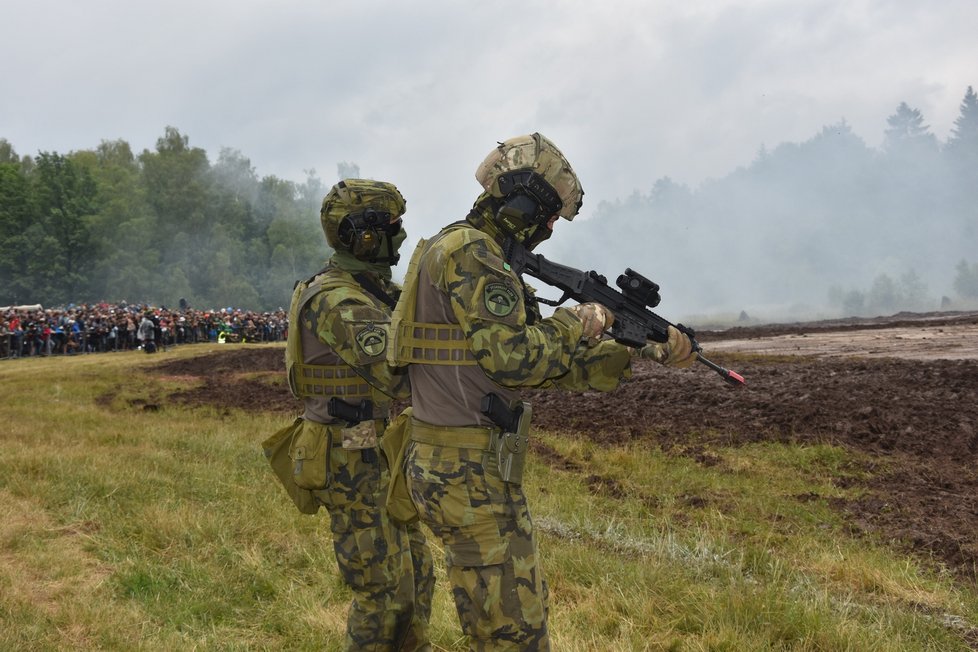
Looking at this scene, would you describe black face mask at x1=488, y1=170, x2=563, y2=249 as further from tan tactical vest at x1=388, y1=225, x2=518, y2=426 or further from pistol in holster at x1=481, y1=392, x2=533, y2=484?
pistol in holster at x1=481, y1=392, x2=533, y2=484

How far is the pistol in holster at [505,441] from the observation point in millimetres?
2807

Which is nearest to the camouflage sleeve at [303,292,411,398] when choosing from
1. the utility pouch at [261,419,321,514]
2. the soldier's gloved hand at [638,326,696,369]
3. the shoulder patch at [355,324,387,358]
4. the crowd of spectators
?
the shoulder patch at [355,324,387,358]

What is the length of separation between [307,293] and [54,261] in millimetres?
66234

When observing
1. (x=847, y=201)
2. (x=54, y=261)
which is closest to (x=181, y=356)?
(x=54, y=261)

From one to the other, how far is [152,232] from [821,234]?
53.6 metres

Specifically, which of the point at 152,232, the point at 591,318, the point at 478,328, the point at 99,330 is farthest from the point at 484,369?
the point at 152,232

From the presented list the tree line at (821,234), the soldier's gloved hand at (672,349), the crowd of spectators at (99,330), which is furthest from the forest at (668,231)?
the soldier's gloved hand at (672,349)

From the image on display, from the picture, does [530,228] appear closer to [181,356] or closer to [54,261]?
[181,356]

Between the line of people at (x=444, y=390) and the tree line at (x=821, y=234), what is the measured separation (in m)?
47.1

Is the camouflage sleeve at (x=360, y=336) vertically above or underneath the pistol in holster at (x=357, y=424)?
above

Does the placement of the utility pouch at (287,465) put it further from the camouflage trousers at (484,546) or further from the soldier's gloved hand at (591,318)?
the soldier's gloved hand at (591,318)

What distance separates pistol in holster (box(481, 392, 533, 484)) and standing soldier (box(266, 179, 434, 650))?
652mm

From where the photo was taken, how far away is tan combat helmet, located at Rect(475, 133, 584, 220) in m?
3.01

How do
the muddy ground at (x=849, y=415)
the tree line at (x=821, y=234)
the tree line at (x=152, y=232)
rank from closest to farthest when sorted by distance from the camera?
the muddy ground at (x=849, y=415) → the tree line at (x=821, y=234) → the tree line at (x=152, y=232)
